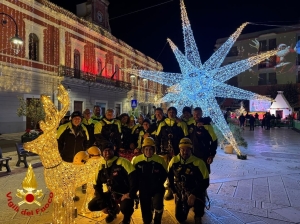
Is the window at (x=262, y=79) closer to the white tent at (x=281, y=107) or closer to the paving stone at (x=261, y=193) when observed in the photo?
the white tent at (x=281, y=107)

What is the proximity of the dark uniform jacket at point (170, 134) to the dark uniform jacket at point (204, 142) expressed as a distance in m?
0.34

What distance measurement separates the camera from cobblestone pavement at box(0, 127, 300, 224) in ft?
13.7

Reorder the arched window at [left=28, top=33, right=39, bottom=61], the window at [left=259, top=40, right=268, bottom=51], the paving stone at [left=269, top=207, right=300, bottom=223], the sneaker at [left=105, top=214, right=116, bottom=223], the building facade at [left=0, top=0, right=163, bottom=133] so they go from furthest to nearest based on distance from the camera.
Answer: the window at [left=259, top=40, right=268, bottom=51] < the arched window at [left=28, top=33, right=39, bottom=61] < the building facade at [left=0, top=0, right=163, bottom=133] < the paving stone at [left=269, top=207, right=300, bottom=223] < the sneaker at [left=105, top=214, right=116, bottom=223]

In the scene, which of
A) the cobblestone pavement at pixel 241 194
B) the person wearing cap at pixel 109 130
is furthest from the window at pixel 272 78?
the person wearing cap at pixel 109 130

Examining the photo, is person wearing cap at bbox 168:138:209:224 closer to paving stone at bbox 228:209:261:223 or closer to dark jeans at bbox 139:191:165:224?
dark jeans at bbox 139:191:165:224

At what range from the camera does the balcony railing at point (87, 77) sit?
21.0 m

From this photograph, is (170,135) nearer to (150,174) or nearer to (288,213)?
(150,174)

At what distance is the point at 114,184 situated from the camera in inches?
147

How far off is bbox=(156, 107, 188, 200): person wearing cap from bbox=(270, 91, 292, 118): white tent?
84.9 ft

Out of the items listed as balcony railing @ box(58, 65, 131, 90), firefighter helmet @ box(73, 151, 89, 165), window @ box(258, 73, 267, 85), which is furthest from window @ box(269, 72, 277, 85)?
firefighter helmet @ box(73, 151, 89, 165)

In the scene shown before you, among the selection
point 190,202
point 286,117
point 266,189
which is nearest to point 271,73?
point 286,117

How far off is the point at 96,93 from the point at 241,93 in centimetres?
1882

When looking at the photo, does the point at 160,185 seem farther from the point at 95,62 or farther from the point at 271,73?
the point at 271,73

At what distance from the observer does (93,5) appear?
26875mm
